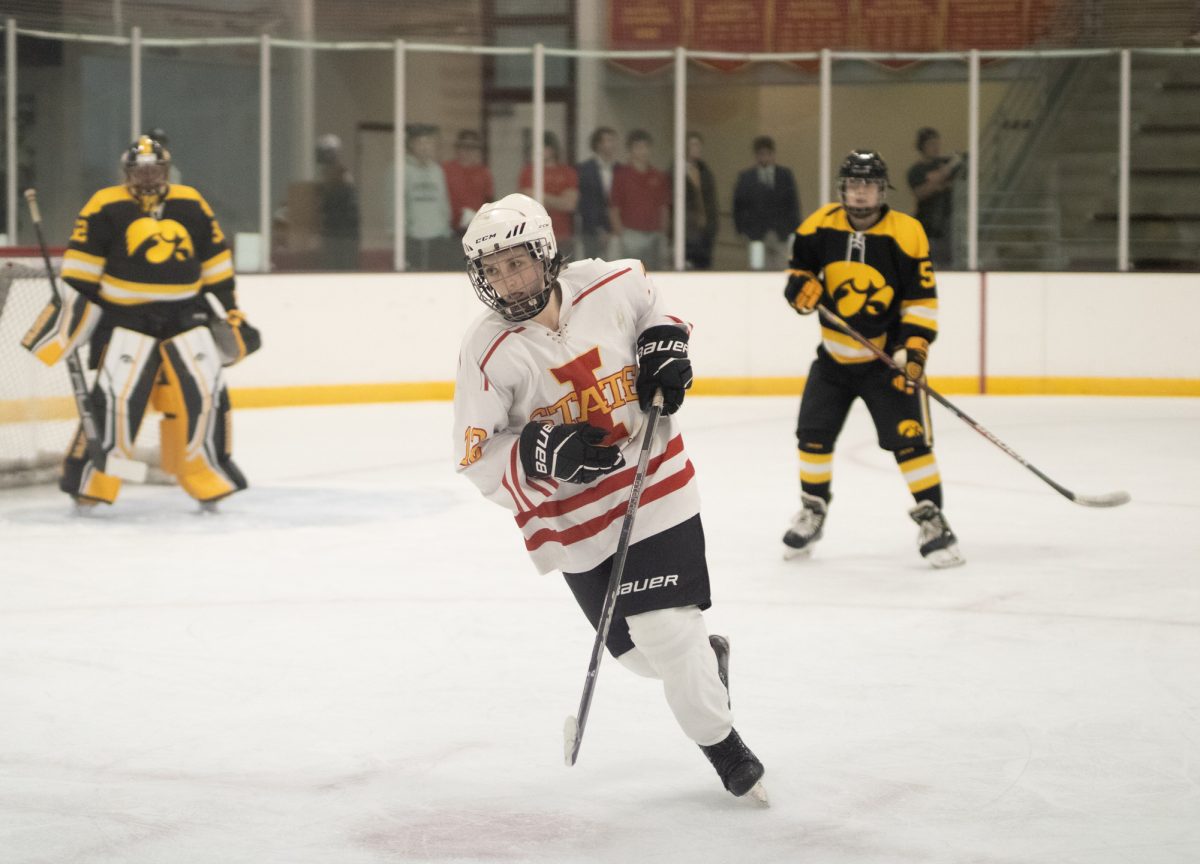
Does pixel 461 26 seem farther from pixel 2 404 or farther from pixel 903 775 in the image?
pixel 903 775

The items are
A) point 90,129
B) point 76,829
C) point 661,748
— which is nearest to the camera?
point 76,829

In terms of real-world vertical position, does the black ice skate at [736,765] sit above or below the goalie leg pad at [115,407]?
below

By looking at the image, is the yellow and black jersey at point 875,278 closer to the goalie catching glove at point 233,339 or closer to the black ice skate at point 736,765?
the goalie catching glove at point 233,339

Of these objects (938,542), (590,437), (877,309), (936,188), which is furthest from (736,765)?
(936,188)

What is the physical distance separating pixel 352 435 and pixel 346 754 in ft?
15.2

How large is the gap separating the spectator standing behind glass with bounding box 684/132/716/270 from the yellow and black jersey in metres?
4.51

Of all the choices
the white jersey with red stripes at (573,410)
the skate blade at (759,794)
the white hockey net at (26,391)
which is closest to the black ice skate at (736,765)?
the skate blade at (759,794)

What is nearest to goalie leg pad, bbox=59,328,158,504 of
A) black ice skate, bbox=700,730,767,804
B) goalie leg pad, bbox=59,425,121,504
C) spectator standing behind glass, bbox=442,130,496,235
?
goalie leg pad, bbox=59,425,121,504

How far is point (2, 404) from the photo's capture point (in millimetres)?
6008

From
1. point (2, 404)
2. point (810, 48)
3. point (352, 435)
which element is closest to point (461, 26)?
point (810, 48)

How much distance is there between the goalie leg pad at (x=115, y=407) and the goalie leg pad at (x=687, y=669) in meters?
3.28

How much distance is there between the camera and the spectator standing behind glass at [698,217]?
910cm

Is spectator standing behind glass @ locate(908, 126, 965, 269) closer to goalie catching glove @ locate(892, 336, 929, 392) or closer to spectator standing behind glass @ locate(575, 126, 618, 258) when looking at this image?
spectator standing behind glass @ locate(575, 126, 618, 258)

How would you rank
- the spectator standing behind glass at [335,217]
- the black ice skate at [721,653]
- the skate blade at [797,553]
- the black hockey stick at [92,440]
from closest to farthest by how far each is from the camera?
the black ice skate at [721,653] → the skate blade at [797,553] → the black hockey stick at [92,440] → the spectator standing behind glass at [335,217]
